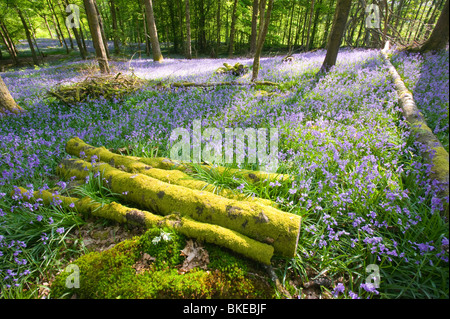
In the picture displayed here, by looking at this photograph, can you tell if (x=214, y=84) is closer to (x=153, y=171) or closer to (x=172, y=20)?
(x=153, y=171)

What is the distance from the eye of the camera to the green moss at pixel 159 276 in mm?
2100

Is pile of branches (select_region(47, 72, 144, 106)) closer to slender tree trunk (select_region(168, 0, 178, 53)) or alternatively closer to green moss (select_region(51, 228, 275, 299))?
green moss (select_region(51, 228, 275, 299))

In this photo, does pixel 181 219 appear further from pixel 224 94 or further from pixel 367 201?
pixel 224 94

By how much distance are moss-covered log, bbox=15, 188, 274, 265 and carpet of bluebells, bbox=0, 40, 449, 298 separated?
25 cm

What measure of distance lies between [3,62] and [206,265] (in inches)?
1512

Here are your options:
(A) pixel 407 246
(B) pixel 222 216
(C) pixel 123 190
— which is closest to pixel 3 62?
(C) pixel 123 190

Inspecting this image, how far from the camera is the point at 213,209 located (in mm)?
2705

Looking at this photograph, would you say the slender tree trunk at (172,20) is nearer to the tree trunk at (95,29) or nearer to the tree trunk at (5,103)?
the tree trunk at (95,29)

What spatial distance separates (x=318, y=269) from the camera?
2531 millimetres

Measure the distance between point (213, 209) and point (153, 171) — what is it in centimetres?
153

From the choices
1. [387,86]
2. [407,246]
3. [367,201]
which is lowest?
[407,246]

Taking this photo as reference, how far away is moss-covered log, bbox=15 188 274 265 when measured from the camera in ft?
7.79

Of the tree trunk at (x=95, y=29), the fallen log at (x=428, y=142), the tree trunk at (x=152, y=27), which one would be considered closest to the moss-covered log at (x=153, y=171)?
the fallen log at (x=428, y=142)

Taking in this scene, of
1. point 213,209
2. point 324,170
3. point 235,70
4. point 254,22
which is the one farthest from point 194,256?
point 254,22
